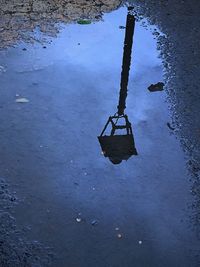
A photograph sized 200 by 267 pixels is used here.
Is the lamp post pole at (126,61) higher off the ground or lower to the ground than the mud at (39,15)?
lower

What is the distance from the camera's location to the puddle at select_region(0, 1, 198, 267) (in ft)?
9.13

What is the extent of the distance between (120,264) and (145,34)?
331cm

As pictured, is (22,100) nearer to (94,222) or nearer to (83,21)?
(94,222)

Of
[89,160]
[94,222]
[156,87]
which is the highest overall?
[156,87]

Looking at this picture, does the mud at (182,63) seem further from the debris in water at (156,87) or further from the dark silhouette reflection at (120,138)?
the dark silhouette reflection at (120,138)

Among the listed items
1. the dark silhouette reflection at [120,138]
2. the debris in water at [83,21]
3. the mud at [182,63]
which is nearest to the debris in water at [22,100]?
the dark silhouette reflection at [120,138]

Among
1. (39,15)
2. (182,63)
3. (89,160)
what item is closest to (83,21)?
(39,15)

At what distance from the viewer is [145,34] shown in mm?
5055

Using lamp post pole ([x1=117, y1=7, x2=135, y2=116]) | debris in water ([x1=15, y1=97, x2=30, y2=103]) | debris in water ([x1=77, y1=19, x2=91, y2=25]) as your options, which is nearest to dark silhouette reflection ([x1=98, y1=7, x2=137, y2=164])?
lamp post pole ([x1=117, y1=7, x2=135, y2=116])

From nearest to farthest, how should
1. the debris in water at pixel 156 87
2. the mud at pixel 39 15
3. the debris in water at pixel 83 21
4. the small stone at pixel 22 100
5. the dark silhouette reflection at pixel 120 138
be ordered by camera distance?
the dark silhouette reflection at pixel 120 138
the small stone at pixel 22 100
the debris in water at pixel 156 87
the mud at pixel 39 15
the debris in water at pixel 83 21

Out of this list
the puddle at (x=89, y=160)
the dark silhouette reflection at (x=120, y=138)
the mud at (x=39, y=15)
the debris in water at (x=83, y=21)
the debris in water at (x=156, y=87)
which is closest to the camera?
the puddle at (x=89, y=160)

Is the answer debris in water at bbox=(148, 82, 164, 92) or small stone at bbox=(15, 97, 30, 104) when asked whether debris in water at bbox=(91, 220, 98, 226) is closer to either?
small stone at bbox=(15, 97, 30, 104)

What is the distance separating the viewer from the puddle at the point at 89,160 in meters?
2.78

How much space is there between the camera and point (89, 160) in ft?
11.0
